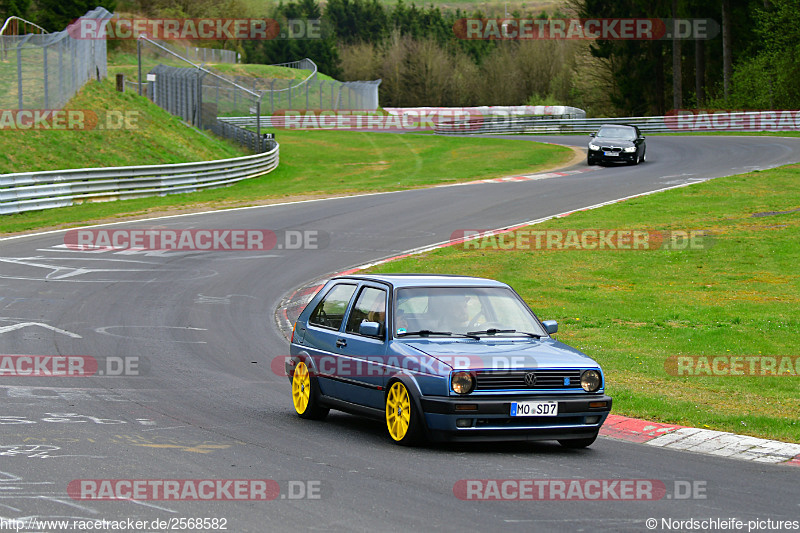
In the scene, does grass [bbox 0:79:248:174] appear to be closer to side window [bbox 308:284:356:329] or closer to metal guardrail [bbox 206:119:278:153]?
metal guardrail [bbox 206:119:278:153]

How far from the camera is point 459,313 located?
30.4 feet

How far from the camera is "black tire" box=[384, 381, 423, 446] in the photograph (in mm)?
8312

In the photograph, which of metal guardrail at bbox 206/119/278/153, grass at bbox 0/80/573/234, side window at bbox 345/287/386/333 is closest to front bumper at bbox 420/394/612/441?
side window at bbox 345/287/386/333

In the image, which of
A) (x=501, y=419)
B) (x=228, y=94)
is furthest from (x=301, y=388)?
(x=228, y=94)

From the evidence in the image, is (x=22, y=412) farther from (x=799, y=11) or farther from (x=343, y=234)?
(x=799, y=11)

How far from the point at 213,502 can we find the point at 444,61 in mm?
121600

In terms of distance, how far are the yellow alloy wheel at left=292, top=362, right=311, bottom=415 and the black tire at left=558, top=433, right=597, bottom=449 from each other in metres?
2.64

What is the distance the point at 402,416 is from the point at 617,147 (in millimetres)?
33706

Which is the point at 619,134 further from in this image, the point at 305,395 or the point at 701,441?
the point at 701,441

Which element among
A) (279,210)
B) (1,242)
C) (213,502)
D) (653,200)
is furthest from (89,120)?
(213,502)

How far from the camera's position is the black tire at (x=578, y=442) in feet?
28.2

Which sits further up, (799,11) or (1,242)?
(799,11)

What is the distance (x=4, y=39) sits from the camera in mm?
32188

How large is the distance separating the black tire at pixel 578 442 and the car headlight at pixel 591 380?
41 cm
